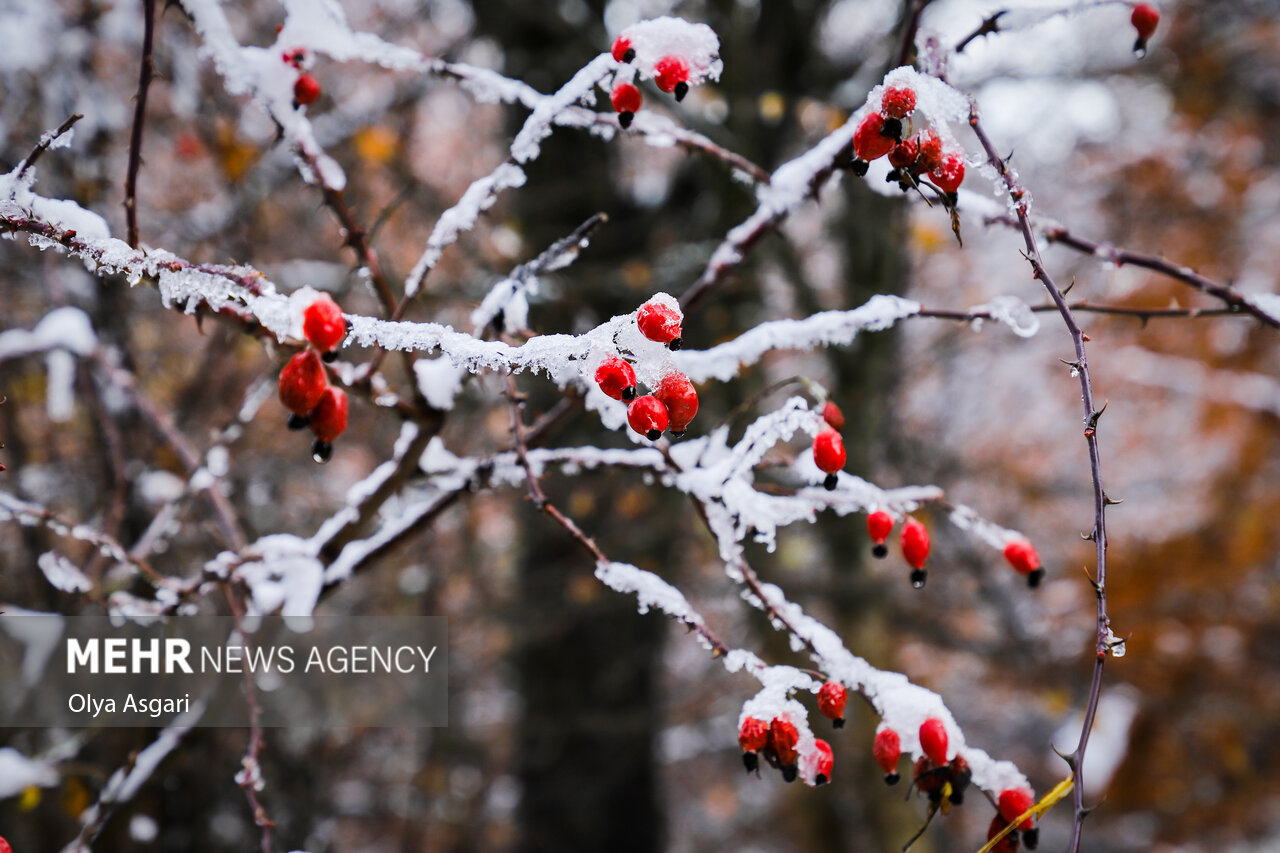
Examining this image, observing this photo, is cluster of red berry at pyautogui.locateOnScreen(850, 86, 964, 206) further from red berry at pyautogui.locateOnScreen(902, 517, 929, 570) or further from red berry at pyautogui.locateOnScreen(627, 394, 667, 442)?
red berry at pyautogui.locateOnScreen(902, 517, 929, 570)

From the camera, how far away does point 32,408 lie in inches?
117

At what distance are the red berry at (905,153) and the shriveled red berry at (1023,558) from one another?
2.46 feet

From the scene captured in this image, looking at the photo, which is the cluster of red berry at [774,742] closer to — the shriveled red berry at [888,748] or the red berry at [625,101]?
the shriveled red berry at [888,748]

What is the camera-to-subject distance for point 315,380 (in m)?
0.81

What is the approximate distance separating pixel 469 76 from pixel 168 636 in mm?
1469

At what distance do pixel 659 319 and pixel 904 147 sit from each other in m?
0.40

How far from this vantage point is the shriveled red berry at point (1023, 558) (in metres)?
1.33

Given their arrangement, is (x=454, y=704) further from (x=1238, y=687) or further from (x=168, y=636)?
(x=1238, y=687)

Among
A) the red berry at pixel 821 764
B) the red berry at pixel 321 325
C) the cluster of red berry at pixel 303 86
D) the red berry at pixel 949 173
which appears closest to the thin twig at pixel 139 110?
the cluster of red berry at pixel 303 86

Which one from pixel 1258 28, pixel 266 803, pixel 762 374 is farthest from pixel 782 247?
pixel 1258 28

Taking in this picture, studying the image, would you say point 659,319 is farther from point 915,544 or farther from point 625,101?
point 915,544

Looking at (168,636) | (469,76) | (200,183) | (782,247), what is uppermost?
Answer: (200,183)

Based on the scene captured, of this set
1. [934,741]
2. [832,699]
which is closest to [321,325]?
[832,699]

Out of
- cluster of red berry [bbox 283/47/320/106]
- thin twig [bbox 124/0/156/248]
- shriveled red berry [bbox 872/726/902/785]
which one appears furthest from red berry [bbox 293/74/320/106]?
shriveled red berry [bbox 872/726/902/785]
